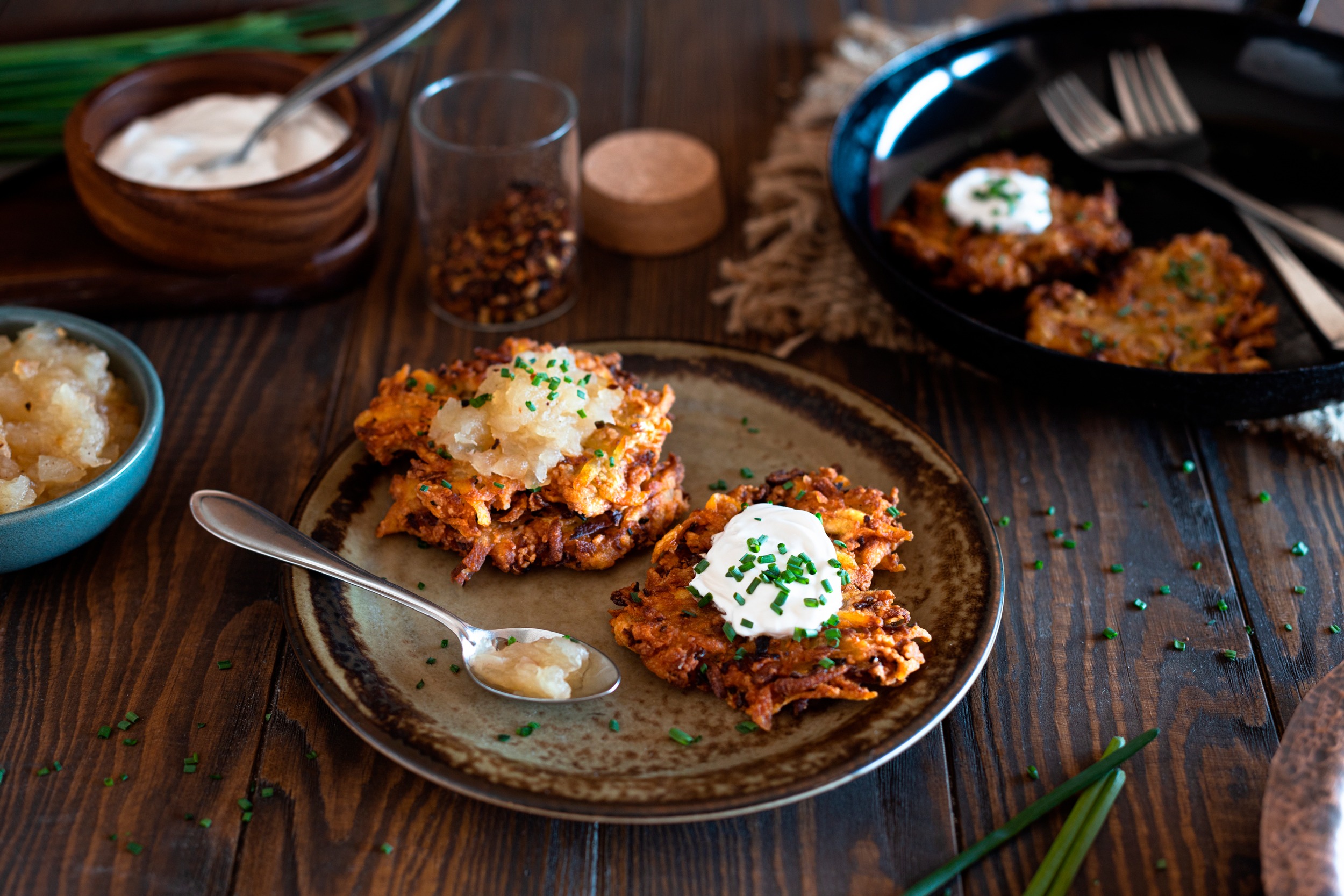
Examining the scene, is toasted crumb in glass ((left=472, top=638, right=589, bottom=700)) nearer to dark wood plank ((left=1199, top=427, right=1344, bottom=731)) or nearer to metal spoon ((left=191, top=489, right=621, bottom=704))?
metal spoon ((left=191, top=489, right=621, bottom=704))

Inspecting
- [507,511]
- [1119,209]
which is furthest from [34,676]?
[1119,209]

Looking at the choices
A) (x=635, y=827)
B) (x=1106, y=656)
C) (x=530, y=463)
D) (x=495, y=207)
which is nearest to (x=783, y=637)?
(x=635, y=827)

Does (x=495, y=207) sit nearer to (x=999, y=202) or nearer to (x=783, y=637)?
(x=999, y=202)

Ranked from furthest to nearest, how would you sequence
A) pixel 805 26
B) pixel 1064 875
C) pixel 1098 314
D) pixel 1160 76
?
1. pixel 805 26
2. pixel 1160 76
3. pixel 1098 314
4. pixel 1064 875

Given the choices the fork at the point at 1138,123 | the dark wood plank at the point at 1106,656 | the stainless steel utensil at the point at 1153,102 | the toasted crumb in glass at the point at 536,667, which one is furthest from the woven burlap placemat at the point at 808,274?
the toasted crumb in glass at the point at 536,667

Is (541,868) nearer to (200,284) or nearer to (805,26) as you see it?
(200,284)

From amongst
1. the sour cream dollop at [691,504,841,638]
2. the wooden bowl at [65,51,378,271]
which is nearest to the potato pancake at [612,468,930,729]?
the sour cream dollop at [691,504,841,638]
